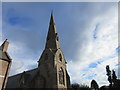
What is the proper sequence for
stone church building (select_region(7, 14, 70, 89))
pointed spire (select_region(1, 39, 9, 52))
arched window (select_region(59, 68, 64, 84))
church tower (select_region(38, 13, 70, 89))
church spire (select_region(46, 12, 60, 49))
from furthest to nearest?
1. church spire (select_region(46, 12, 60, 49))
2. arched window (select_region(59, 68, 64, 84))
3. stone church building (select_region(7, 14, 70, 89))
4. church tower (select_region(38, 13, 70, 89))
5. pointed spire (select_region(1, 39, 9, 52))

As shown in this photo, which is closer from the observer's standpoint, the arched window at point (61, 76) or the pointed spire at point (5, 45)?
the pointed spire at point (5, 45)

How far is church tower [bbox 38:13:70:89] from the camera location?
2614 cm

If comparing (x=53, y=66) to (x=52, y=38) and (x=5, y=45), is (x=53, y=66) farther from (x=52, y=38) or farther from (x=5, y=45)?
(x=5, y=45)

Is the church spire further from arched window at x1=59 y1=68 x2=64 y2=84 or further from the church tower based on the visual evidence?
arched window at x1=59 y1=68 x2=64 y2=84

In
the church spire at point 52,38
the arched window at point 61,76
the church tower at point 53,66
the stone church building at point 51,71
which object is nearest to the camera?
the church tower at point 53,66

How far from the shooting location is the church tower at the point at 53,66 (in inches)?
1029

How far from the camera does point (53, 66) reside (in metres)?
27.0

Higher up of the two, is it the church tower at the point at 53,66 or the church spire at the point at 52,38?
the church spire at the point at 52,38

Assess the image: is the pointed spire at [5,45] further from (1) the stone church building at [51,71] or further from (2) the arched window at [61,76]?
(2) the arched window at [61,76]

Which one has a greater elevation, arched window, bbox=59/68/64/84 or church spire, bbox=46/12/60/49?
church spire, bbox=46/12/60/49

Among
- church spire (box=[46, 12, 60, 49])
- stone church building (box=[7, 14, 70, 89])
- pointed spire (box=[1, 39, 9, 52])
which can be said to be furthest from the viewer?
church spire (box=[46, 12, 60, 49])

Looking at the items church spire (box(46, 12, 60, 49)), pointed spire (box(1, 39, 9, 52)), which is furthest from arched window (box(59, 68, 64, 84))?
pointed spire (box(1, 39, 9, 52))

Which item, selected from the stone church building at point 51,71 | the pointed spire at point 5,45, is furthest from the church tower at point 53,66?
the pointed spire at point 5,45

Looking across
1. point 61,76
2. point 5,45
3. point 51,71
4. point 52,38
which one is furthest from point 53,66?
point 5,45
